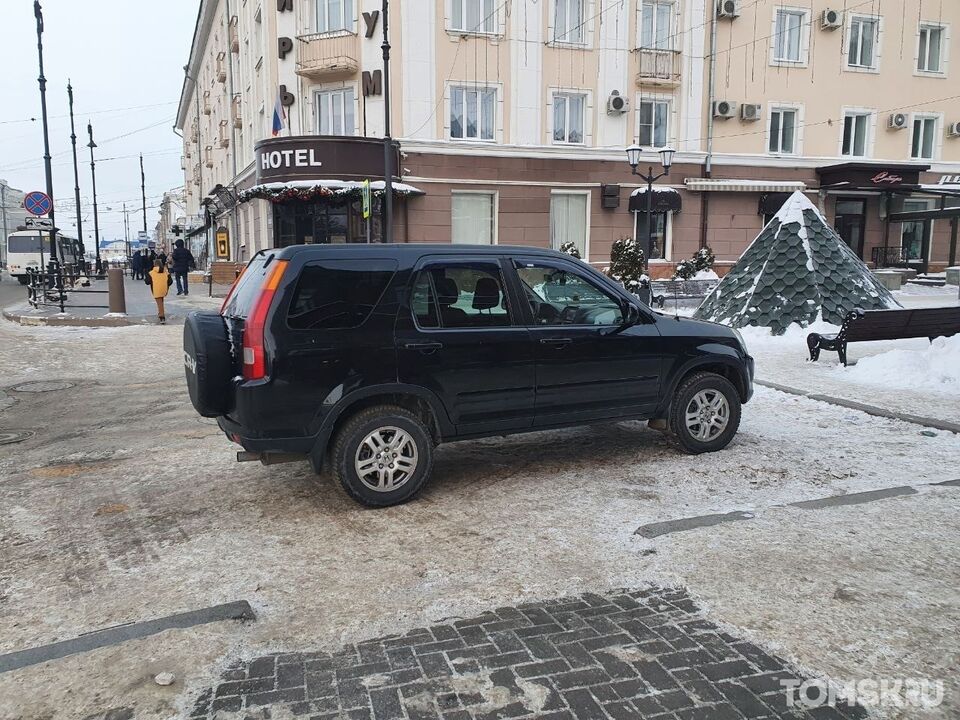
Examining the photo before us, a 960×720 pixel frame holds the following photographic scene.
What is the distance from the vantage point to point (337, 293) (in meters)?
4.69

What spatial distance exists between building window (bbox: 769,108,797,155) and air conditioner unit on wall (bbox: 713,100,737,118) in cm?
187

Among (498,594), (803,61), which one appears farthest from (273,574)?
(803,61)

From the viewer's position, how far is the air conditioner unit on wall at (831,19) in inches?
1017

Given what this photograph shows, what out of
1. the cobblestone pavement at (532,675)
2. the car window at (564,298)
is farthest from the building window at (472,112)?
the cobblestone pavement at (532,675)

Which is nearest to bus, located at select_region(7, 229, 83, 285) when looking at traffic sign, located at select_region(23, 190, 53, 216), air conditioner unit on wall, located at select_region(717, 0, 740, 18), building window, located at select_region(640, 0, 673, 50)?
traffic sign, located at select_region(23, 190, 53, 216)

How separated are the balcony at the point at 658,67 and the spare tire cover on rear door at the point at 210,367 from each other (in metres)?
23.5

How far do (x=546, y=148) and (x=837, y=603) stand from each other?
73.7 feet

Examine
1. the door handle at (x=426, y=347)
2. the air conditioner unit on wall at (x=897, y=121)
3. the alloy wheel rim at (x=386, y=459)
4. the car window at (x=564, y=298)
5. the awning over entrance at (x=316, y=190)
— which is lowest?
the alloy wheel rim at (x=386, y=459)

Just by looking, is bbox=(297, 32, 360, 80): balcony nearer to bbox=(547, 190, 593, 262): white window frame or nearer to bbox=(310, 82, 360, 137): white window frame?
bbox=(310, 82, 360, 137): white window frame

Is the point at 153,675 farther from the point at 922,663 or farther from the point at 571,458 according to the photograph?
the point at 571,458

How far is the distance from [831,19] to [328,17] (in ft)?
59.2

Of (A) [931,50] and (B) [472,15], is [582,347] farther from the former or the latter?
(A) [931,50]

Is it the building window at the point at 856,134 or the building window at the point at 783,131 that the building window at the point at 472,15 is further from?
the building window at the point at 856,134

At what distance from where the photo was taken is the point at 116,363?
11406mm
